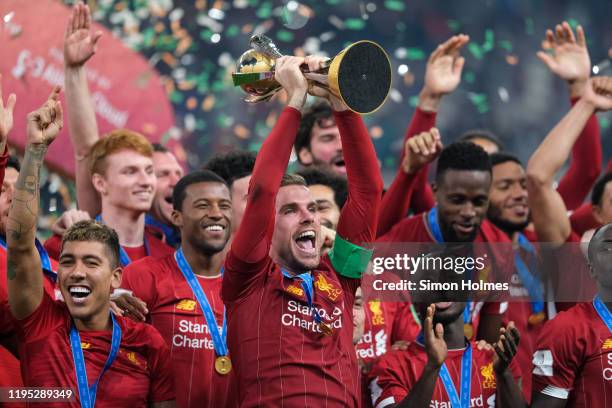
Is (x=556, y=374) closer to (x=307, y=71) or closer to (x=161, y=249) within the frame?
(x=307, y=71)

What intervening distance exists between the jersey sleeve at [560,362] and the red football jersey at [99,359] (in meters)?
1.37

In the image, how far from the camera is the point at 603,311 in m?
4.10

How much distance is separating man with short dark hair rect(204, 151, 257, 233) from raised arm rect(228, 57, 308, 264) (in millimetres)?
1286

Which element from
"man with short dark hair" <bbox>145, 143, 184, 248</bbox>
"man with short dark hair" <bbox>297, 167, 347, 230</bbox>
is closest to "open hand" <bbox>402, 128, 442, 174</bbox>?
"man with short dark hair" <bbox>297, 167, 347, 230</bbox>

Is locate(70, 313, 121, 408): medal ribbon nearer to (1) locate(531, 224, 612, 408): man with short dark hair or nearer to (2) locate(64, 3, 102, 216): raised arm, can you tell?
(2) locate(64, 3, 102, 216): raised arm

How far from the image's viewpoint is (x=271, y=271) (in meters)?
3.71

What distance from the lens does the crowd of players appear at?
3617 mm

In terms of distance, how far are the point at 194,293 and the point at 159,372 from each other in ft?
1.46

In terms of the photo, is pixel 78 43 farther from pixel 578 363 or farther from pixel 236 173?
pixel 578 363

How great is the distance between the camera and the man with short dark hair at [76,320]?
3.66 m

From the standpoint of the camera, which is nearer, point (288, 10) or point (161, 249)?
point (161, 249)

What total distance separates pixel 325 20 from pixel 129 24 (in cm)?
141

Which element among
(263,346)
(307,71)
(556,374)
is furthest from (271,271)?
(556,374)

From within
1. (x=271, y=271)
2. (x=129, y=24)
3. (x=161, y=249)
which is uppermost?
(x=129, y=24)
